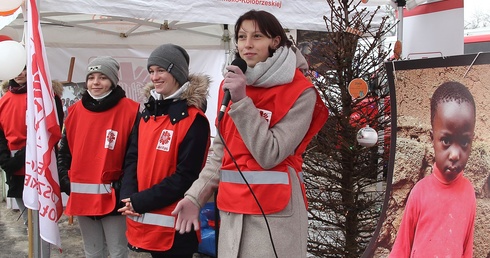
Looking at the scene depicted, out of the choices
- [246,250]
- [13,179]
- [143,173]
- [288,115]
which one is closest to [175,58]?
[143,173]

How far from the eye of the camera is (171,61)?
2.73 m

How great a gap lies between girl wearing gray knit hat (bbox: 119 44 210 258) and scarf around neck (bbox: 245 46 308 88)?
0.74m

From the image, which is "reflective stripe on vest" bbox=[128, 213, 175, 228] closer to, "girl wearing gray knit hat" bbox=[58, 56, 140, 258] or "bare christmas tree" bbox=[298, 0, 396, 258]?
"girl wearing gray knit hat" bbox=[58, 56, 140, 258]

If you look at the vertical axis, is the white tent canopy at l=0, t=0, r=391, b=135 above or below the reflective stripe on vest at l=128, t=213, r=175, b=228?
above

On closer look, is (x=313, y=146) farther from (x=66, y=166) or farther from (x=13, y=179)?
(x=13, y=179)

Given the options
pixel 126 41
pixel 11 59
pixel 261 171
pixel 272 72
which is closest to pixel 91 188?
pixel 11 59

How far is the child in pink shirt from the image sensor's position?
1341mm

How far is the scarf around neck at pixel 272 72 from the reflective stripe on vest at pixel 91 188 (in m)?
1.44

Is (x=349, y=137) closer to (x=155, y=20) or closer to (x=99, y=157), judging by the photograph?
(x=99, y=157)

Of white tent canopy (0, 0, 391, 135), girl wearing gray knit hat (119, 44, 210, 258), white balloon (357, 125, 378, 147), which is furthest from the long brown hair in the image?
white tent canopy (0, 0, 391, 135)

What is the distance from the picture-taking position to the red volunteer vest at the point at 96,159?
297 cm

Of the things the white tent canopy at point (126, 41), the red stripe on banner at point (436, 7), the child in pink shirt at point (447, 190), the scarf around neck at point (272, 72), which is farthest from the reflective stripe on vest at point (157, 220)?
the white tent canopy at point (126, 41)

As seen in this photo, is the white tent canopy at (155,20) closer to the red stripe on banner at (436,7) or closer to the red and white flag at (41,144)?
the red and white flag at (41,144)

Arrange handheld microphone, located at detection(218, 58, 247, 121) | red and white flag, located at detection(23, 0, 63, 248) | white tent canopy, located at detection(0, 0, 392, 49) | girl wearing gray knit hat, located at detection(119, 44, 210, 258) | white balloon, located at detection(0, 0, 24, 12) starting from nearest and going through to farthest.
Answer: handheld microphone, located at detection(218, 58, 247, 121)
girl wearing gray knit hat, located at detection(119, 44, 210, 258)
red and white flag, located at detection(23, 0, 63, 248)
white balloon, located at detection(0, 0, 24, 12)
white tent canopy, located at detection(0, 0, 392, 49)
